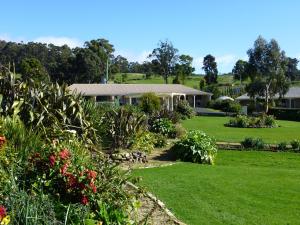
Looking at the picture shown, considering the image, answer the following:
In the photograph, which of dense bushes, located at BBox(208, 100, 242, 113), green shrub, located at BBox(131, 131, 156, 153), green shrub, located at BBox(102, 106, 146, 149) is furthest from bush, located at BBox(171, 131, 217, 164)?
dense bushes, located at BBox(208, 100, 242, 113)

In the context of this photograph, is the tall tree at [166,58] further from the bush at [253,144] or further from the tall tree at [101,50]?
the bush at [253,144]

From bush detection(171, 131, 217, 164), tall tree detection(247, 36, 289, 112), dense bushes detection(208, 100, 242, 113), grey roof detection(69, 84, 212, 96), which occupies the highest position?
tall tree detection(247, 36, 289, 112)

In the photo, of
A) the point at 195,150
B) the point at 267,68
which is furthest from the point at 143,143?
the point at 267,68

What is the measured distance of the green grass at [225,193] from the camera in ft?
27.6

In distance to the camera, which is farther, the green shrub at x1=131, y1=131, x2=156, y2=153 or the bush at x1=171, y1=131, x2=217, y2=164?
the green shrub at x1=131, y1=131, x2=156, y2=153

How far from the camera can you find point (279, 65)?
67062 mm

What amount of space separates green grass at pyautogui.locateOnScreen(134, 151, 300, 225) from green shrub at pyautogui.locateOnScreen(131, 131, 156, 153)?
6.93 feet

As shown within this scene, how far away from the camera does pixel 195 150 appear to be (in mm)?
16406

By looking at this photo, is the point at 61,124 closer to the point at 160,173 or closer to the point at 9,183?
the point at 160,173

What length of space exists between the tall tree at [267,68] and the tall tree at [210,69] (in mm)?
49077

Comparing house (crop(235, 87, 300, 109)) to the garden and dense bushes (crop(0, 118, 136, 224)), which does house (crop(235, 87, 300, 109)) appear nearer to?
the garden

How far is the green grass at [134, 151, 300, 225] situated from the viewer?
8414 mm

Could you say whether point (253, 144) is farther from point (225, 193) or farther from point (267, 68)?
point (267, 68)

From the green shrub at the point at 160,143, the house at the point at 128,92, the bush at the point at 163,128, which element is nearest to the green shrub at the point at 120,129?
the green shrub at the point at 160,143
